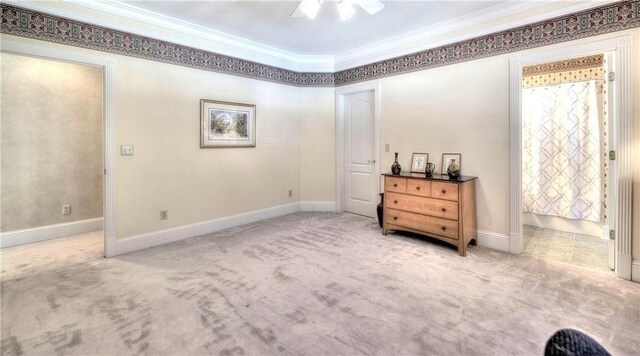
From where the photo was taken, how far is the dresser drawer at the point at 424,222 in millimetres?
3281

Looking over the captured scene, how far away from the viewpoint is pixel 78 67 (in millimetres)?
4047

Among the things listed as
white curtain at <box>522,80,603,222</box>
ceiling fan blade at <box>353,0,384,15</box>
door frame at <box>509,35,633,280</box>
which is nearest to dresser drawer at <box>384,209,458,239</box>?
door frame at <box>509,35,633,280</box>

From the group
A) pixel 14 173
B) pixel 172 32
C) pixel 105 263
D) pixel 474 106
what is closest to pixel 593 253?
pixel 474 106

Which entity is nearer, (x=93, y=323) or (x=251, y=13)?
(x=93, y=323)

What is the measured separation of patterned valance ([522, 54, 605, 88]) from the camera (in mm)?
3727

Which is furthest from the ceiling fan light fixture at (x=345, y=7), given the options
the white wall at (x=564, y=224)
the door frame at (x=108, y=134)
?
the white wall at (x=564, y=224)

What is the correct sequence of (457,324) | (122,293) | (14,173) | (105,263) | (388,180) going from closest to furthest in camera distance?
(457,324) → (122,293) → (105,263) → (14,173) → (388,180)

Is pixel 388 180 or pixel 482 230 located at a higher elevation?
pixel 388 180

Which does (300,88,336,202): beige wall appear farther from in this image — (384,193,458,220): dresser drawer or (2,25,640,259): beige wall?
(384,193,458,220): dresser drawer

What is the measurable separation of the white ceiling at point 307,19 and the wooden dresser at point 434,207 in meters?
1.90

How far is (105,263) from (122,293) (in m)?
0.87

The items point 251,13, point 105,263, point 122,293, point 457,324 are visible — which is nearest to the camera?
point 457,324

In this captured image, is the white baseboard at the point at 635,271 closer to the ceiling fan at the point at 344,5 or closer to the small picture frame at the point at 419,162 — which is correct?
the small picture frame at the point at 419,162

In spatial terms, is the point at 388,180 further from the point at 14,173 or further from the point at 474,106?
the point at 14,173
